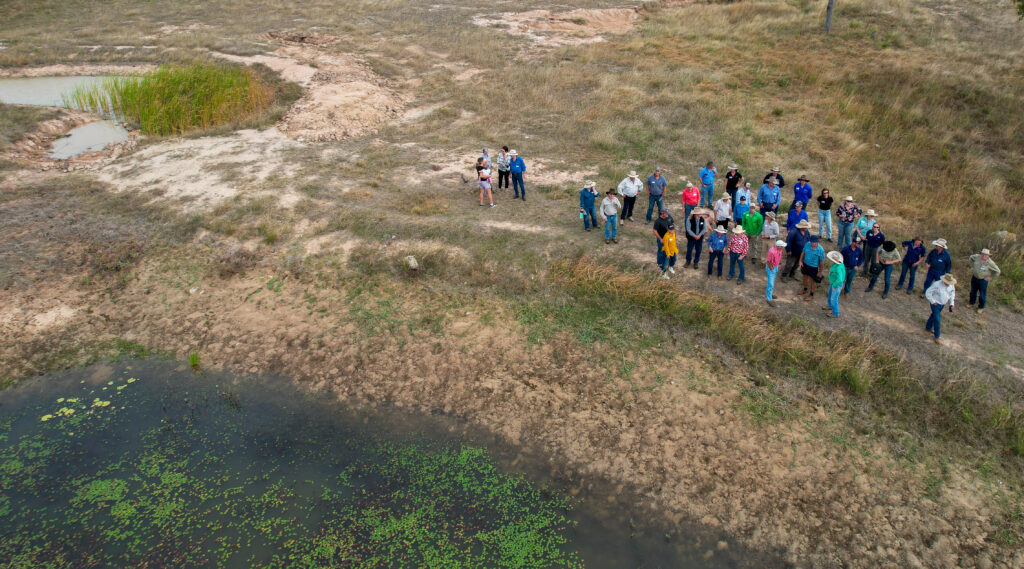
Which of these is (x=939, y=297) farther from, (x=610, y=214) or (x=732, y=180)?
(x=610, y=214)

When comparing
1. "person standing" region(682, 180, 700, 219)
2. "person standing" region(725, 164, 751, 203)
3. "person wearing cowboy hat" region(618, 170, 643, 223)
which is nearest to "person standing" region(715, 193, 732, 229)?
"person standing" region(682, 180, 700, 219)

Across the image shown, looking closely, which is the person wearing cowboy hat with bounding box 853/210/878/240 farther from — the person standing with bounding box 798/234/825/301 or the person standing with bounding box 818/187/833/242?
the person standing with bounding box 798/234/825/301

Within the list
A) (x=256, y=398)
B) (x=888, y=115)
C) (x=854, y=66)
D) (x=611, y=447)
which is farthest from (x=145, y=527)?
(x=854, y=66)

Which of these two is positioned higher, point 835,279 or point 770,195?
point 770,195

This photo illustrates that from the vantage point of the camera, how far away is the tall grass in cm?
2155

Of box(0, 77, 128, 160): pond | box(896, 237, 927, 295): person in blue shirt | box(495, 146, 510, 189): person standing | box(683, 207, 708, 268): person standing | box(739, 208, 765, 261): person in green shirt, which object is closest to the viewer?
box(896, 237, 927, 295): person in blue shirt

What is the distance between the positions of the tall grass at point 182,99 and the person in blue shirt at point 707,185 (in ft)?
55.8

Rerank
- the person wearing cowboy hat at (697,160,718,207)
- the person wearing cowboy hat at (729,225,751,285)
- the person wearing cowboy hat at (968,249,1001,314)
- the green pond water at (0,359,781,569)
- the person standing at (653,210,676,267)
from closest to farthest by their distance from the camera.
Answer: the green pond water at (0,359,781,569) → the person wearing cowboy hat at (968,249,1001,314) → the person wearing cowboy hat at (729,225,751,285) → the person standing at (653,210,676,267) → the person wearing cowboy hat at (697,160,718,207)

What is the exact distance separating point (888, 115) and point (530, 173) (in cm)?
1353

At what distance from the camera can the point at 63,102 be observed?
2459 centimetres

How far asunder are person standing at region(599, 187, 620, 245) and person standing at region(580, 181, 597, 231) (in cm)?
38

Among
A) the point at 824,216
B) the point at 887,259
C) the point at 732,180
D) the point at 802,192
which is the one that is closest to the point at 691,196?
the point at 732,180

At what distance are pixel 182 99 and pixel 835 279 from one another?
23200 millimetres

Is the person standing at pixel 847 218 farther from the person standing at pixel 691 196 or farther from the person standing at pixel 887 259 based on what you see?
the person standing at pixel 691 196
